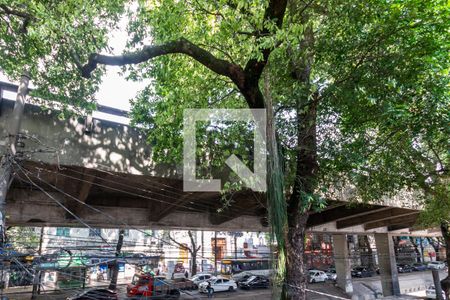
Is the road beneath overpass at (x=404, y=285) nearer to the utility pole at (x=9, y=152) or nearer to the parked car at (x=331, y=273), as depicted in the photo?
the parked car at (x=331, y=273)

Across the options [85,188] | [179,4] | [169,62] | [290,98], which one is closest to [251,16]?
[179,4]

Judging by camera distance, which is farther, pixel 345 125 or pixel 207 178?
pixel 207 178

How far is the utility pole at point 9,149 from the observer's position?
4.28m

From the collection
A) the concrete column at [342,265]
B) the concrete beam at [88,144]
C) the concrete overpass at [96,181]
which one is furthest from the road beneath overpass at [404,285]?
the concrete beam at [88,144]

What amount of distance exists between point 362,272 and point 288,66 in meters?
26.9

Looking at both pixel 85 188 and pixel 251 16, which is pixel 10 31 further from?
pixel 251 16

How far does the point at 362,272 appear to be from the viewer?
2733 centimetres

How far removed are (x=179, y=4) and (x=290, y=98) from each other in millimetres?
2195

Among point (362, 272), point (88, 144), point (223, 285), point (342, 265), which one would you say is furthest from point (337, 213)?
point (362, 272)

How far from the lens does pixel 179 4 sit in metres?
4.62

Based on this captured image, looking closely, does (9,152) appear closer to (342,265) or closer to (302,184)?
(302,184)

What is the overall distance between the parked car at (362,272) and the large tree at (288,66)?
2491 cm

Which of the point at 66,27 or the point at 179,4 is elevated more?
the point at 179,4

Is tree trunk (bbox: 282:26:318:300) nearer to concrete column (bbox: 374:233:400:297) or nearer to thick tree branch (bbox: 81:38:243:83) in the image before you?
thick tree branch (bbox: 81:38:243:83)
